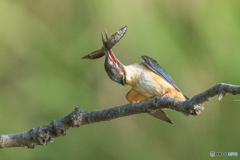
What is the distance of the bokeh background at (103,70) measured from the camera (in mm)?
2693

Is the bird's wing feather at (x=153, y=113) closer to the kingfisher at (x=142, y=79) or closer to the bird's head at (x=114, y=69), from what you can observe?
the kingfisher at (x=142, y=79)

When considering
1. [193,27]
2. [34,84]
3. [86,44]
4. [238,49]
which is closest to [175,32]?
[193,27]

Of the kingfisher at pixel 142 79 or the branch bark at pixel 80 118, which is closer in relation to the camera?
the branch bark at pixel 80 118

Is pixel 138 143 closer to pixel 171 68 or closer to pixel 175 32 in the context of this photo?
pixel 171 68

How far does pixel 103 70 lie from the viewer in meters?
2.85

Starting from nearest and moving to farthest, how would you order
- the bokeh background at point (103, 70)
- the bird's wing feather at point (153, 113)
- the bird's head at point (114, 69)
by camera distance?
1. the bird's head at point (114, 69)
2. the bird's wing feather at point (153, 113)
3. the bokeh background at point (103, 70)

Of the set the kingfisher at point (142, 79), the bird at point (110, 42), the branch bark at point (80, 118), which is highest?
the bird at point (110, 42)

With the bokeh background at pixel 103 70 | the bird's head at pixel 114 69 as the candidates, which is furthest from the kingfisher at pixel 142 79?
the bokeh background at pixel 103 70

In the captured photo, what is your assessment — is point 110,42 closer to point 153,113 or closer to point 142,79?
point 142,79

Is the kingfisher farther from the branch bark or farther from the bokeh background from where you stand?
the bokeh background

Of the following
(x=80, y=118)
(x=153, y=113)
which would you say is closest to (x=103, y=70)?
(x=153, y=113)

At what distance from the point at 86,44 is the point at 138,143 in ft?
3.38

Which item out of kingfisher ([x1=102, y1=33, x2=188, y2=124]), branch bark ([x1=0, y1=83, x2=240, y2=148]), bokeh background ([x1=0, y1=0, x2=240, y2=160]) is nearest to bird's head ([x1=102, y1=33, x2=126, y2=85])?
kingfisher ([x1=102, y1=33, x2=188, y2=124])

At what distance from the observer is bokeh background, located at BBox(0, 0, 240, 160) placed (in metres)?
2.69
